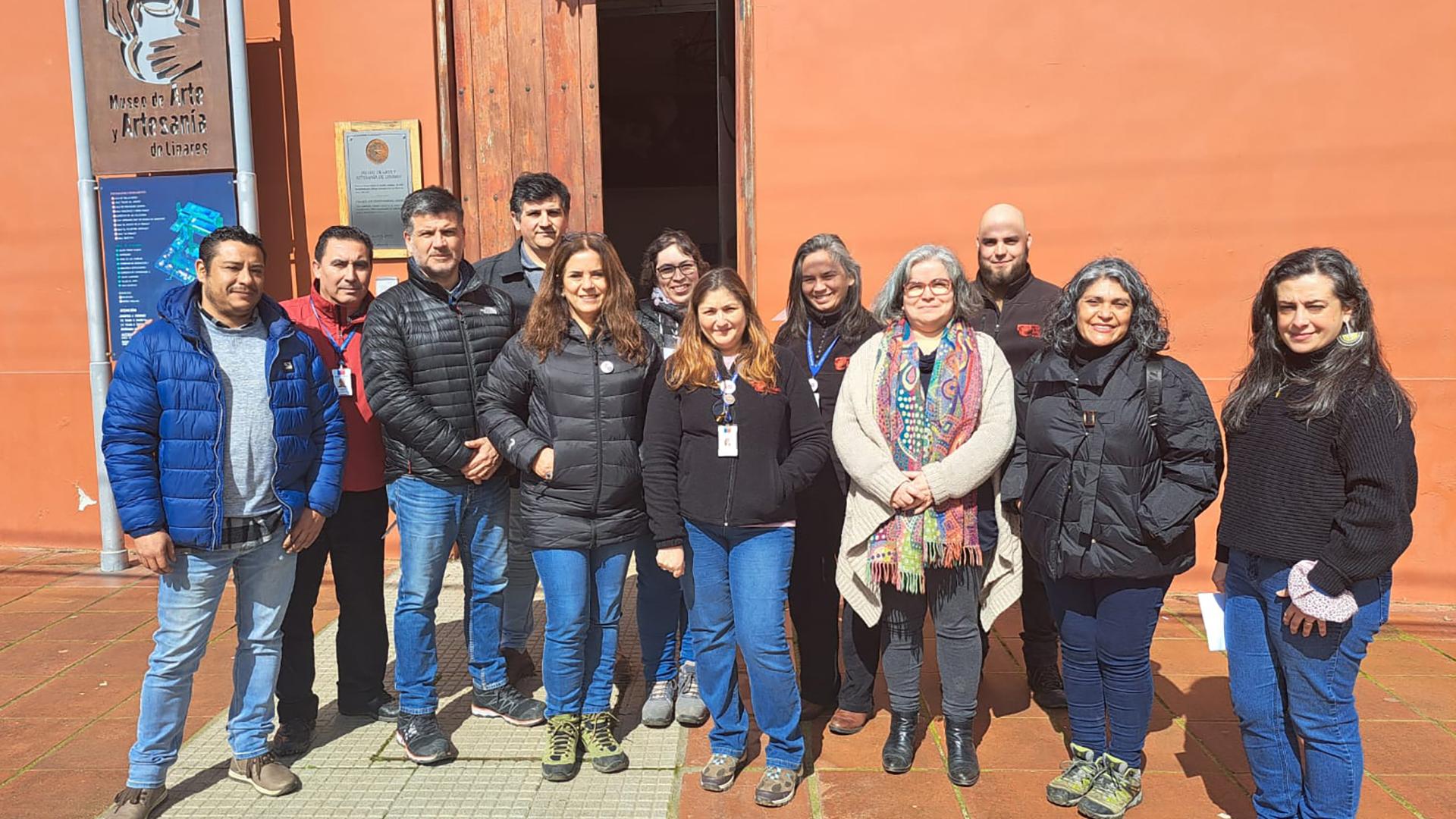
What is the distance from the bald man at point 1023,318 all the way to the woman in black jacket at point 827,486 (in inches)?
22.1

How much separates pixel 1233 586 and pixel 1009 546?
67cm

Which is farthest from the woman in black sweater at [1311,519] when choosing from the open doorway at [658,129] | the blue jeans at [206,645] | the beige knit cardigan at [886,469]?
the open doorway at [658,129]

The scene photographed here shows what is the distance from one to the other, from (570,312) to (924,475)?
4.15 ft

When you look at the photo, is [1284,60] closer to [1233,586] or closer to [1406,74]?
[1406,74]

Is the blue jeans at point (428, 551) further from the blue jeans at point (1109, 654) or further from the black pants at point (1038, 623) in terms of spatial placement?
the black pants at point (1038, 623)

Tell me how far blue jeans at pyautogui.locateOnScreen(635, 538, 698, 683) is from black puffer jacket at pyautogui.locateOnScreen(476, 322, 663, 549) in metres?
0.30

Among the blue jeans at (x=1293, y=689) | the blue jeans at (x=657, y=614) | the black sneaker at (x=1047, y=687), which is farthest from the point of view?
the black sneaker at (x=1047, y=687)

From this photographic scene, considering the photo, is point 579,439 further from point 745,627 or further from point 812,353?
point 812,353

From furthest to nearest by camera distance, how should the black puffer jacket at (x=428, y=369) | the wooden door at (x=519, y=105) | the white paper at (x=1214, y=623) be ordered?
the wooden door at (x=519, y=105) < the black puffer jacket at (x=428, y=369) < the white paper at (x=1214, y=623)

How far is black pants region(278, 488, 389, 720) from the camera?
130 inches

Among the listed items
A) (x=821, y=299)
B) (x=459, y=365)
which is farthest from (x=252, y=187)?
(x=821, y=299)

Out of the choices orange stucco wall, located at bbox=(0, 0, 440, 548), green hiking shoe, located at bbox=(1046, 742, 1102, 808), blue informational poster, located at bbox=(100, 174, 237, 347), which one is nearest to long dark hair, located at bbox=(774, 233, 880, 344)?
green hiking shoe, located at bbox=(1046, 742, 1102, 808)

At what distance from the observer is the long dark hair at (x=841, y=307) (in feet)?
11.0

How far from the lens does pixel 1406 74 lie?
4457mm
